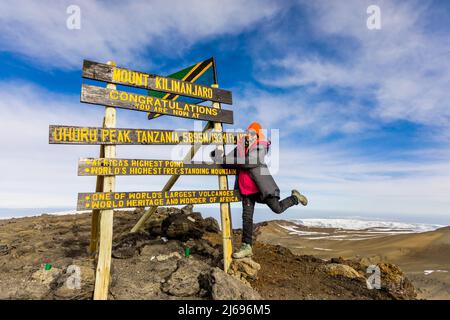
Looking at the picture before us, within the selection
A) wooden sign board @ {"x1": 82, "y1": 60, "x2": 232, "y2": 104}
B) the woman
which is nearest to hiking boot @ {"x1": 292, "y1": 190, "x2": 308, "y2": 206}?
the woman

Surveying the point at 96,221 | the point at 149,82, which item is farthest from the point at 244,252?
the point at 149,82

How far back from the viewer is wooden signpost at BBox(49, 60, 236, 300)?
5262 mm

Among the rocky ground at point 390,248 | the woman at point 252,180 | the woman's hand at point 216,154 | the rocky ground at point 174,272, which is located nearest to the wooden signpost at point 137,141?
A: the woman's hand at point 216,154

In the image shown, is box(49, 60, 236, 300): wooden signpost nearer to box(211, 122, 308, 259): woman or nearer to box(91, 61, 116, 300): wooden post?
box(91, 61, 116, 300): wooden post

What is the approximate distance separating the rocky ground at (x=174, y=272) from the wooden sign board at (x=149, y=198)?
128 cm

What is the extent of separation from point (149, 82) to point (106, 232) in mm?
3032

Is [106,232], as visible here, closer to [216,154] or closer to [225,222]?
[225,222]

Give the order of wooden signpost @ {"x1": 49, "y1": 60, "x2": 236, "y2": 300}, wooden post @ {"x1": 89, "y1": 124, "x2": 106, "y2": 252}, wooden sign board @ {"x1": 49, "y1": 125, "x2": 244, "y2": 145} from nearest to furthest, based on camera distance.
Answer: wooden sign board @ {"x1": 49, "y1": 125, "x2": 244, "y2": 145}
wooden signpost @ {"x1": 49, "y1": 60, "x2": 236, "y2": 300}
wooden post @ {"x1": 89, "y1": 124, "x2": 106, "y2": 252}

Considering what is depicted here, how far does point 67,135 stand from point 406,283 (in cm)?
801

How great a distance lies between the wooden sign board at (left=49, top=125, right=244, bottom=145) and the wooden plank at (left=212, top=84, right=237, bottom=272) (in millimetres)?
224

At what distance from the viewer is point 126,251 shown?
280 inches

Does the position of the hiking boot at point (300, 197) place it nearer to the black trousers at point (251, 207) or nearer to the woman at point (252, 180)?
the woman at point (252, 180)

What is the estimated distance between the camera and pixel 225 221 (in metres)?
6.90
